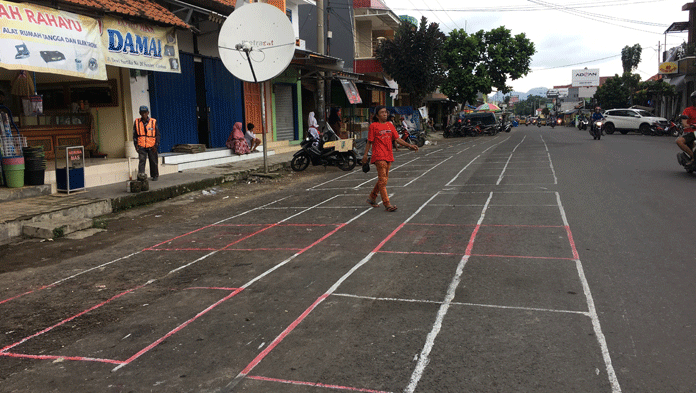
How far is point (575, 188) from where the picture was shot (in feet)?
30.2

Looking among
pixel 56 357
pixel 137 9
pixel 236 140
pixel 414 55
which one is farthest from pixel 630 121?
pixel 56 357

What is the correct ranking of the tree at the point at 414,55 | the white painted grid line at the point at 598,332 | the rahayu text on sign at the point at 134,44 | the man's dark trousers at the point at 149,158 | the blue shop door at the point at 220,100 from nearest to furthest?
the white painted grid line at the point at 598,332, the rahayu text on sign at the point at 134,44, the man's dark trousers at the point at 149,158, the blue shop door at the point at 220,100, the tree at the point at 414,55

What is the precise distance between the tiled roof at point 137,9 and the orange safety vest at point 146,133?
2.20 metres

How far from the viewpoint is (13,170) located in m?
8.62

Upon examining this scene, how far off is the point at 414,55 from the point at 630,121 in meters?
13.8

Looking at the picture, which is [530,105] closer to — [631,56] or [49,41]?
[631,56]

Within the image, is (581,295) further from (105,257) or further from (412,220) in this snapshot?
(105,257)

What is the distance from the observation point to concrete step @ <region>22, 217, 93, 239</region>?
6.99 meters

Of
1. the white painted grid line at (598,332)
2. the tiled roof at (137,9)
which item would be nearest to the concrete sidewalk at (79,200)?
the tiled roof at (137,9)

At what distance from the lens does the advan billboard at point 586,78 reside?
317 feet

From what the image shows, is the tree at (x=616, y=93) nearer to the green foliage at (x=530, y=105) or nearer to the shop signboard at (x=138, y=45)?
the shop signboard at (x=138, y=45)

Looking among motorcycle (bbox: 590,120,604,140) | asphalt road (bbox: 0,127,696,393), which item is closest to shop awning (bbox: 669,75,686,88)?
motorcycle (bbox: 590,120,604,140)

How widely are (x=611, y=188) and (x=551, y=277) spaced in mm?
5501

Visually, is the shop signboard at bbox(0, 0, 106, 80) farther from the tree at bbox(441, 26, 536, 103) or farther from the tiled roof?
the tree at bbox(441, 26, 536, 103)
